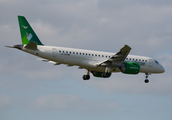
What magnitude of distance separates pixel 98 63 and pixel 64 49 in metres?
5.85

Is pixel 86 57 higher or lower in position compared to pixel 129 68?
higher

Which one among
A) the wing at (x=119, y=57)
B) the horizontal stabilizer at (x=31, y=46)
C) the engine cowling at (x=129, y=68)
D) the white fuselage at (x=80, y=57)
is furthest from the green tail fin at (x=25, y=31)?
the engine cowling at (x=129, y=68)

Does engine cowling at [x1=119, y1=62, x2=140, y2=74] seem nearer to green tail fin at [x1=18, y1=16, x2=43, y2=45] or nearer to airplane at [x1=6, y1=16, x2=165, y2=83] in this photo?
airplane at [x1=6, y1=16, x2=165, y2=83]

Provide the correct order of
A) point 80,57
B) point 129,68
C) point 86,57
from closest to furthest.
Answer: point 80,57 → point 86,57 → point 129,68

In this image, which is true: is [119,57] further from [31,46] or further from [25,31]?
[25,31]

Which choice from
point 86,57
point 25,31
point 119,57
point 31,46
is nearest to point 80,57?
point 86,57

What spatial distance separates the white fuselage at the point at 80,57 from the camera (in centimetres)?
5103

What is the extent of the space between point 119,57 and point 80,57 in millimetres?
5677

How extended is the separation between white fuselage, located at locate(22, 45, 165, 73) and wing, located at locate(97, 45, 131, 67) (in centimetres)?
137

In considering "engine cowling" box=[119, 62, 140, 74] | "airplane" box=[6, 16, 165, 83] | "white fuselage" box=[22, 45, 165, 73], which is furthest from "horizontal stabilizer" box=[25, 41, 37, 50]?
"engine cowling" box=[119, 62, 140, 74]

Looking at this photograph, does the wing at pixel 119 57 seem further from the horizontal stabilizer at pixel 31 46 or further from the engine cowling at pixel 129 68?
the horizontal stabilizer at pixel 31 46

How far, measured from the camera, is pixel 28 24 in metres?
52.0

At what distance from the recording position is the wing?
51847 mm

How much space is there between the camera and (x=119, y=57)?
53.3 m
